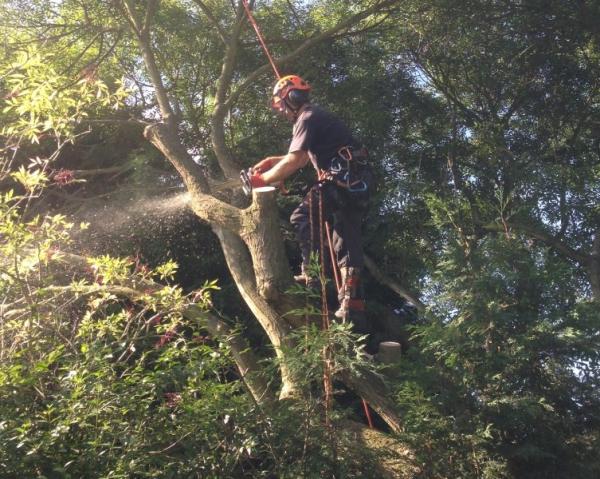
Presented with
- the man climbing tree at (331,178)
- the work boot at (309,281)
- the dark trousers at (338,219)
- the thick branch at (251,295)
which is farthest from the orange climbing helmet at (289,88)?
the thick branch at (251,295)

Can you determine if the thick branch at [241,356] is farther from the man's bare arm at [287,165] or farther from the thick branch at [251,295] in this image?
the man's bare arm at [287,165]

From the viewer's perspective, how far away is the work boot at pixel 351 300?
4637 mm

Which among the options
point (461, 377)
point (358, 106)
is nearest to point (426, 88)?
point (358, 106)

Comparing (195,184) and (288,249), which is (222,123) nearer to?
Result: (195,184)

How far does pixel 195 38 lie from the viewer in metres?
8.20

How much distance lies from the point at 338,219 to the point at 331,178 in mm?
318

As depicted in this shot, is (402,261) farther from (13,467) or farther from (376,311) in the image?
(13,467)

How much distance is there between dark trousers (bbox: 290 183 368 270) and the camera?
4.84 metres

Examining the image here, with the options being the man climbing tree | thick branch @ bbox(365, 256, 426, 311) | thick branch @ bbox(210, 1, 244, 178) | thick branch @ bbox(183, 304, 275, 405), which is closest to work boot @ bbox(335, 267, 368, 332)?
the man climbing tree

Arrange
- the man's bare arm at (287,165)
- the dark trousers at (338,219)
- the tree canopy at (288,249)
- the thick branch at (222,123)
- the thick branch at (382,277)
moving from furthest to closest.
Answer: the thick branch at (382,277) < the thick branch at (222,123) < the dark trousers at (338,219) < the man's bare arm at (287,165) < the tree canopy at (288,249)

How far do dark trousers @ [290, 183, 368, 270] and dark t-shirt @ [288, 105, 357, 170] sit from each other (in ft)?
0.73

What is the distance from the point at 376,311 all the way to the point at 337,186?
8.99 feet

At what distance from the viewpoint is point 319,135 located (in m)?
4.80

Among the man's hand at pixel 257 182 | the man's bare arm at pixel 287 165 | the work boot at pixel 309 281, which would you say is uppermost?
the man's bare arm at pixel 287 165
